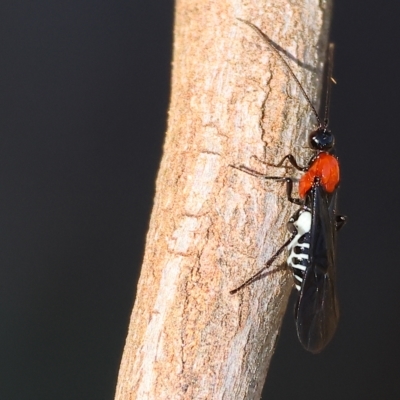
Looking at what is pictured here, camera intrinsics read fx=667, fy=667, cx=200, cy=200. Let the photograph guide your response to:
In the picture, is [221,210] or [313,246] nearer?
[221,210]

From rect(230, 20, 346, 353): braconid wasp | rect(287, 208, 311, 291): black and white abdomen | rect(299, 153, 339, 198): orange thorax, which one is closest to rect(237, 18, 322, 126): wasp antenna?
rect(230, 20, 346, 353): braconid wasp

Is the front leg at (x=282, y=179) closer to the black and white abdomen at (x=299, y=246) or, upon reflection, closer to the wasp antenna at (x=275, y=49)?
the black and white abdomen at (x=299, y=246)

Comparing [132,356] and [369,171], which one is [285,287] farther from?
[369,171]

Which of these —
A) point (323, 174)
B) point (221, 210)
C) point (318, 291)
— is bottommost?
point (318, 291)

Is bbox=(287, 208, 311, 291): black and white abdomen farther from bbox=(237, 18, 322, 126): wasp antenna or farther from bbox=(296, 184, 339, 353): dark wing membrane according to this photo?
bbox=(237, 18, 322, 126): wasp antenna

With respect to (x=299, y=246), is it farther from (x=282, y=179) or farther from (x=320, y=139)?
(x=320, y=139)

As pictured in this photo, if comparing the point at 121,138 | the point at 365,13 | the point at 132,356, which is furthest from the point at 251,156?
the point at 365,13

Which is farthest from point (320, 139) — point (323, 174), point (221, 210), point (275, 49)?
point (221, 210)

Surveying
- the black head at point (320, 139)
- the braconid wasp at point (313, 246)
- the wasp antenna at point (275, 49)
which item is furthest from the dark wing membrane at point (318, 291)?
the wasp antenna at point (275, 49)
